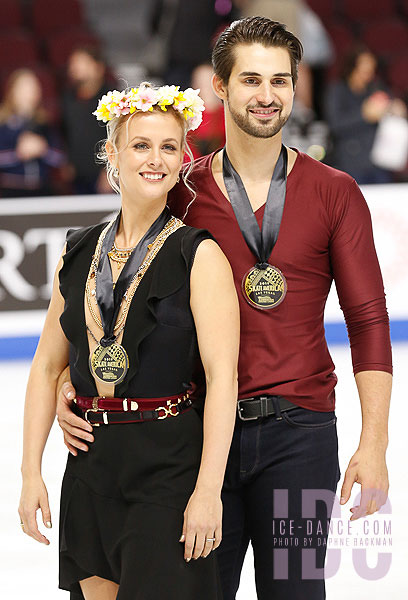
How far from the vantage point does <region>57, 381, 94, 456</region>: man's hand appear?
7.57ft

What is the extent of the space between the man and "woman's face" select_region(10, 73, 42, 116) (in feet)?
17.2

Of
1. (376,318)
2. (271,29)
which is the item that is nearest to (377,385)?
(376,318)

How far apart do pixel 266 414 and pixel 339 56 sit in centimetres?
746

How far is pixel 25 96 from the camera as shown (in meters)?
7.49

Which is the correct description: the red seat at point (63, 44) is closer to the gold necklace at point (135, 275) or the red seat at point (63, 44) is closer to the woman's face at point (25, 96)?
the woman's face at point (25, 96)

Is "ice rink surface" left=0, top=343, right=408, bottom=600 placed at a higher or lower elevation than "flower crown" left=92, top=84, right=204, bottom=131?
lower

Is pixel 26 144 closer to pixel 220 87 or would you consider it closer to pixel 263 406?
pixel 220 87

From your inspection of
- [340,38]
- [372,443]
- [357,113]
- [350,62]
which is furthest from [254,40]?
[340,38]

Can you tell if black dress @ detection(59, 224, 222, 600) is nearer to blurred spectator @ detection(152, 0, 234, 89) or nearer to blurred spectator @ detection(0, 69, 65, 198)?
blurred spectator @ detection(0, 69, 65, 198)

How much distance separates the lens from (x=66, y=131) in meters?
7.48

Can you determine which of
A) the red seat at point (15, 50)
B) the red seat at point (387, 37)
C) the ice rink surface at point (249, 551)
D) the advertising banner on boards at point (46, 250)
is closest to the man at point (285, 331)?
the ice rink surface at point (249, 551)

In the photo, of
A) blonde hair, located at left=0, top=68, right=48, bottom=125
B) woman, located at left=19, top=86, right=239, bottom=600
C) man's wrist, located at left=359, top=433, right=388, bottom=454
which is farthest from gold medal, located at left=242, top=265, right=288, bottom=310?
blonde hair, located at left=0, top=68, right=48, bottom=125

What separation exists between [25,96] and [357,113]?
2.54 metres

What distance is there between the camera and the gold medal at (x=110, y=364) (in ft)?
7.33
